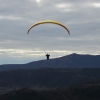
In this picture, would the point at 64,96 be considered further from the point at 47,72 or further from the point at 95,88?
the point at 47,72

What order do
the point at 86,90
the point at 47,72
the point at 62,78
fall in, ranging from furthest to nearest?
the point at 47,72, the point at 62,78, the point at 86,90

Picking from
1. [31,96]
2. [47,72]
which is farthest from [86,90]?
[47,72]

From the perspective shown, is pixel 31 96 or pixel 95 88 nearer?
pixel 31 96

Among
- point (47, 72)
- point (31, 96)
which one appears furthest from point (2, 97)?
point (47, 72)

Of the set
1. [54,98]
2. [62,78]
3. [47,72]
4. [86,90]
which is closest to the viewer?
[54,98]

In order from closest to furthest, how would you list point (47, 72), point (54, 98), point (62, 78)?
1. point (54, 98)
2. point (62, 78)
3. point (47, 72)

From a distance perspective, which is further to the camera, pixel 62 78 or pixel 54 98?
pixel 62 78

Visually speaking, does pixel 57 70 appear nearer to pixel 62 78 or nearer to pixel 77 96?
pixel 62 78

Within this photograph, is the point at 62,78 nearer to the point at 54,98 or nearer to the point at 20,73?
the point at 20,73
